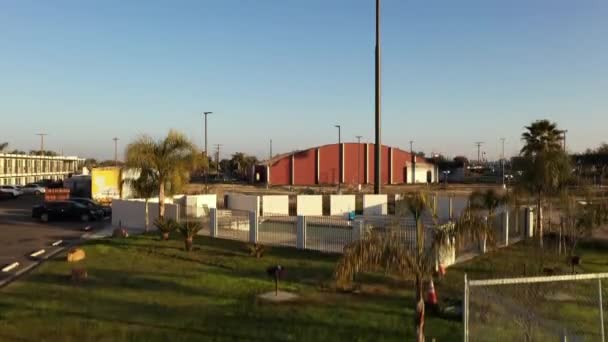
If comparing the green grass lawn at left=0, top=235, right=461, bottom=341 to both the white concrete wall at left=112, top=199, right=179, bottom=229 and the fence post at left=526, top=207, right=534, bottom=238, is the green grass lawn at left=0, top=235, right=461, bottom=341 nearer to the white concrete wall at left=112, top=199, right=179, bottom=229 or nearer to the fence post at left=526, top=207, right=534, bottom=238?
the white concrete wall at left=112, top=199, right=179, bottom=229

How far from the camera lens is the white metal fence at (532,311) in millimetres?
Answer: 6873

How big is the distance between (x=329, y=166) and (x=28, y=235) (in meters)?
48.2

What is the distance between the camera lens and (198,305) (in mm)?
10906

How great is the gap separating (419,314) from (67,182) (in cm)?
4710

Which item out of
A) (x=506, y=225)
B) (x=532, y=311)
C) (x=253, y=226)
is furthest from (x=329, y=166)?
(x=532, y=311)

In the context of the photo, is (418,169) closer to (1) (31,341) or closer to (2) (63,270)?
(2) (63,270)

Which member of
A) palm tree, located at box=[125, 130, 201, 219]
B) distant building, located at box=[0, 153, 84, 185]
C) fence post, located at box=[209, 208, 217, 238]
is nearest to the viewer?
fence post, located at box=[209, 208, 217, 238]

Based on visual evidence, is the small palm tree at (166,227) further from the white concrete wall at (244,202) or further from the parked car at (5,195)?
the parked car at (5,195)

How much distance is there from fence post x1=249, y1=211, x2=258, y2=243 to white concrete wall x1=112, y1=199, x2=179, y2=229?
6331mm

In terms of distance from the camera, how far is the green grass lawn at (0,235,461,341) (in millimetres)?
9039

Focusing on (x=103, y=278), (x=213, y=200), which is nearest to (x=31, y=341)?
(x=103, y=278)

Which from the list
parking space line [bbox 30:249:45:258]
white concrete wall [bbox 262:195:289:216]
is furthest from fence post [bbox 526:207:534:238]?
parking space line [bbox 30:249:45:258]

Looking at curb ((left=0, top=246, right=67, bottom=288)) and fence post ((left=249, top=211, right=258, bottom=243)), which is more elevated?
fence post ((left=249, top=211, right=258, bottom=243))

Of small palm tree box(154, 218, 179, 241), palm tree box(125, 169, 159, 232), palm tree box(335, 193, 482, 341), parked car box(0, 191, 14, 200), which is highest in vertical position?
palm tree box(125, 169, 159, 232)
